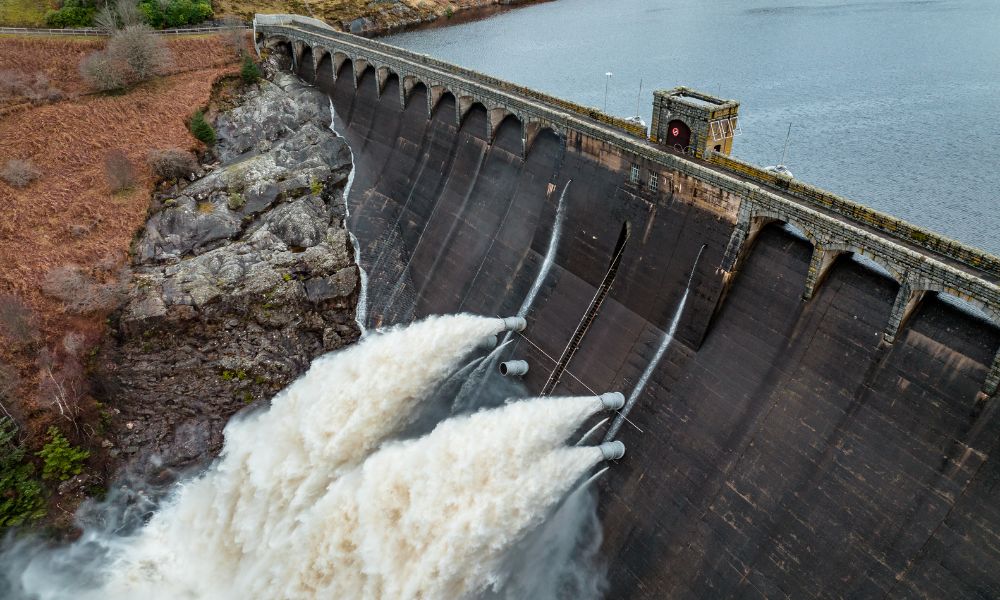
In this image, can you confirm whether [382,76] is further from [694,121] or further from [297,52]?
[694,121]

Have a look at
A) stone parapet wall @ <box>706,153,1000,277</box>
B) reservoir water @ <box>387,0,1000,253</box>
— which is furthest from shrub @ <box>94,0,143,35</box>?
stone parapet wall @ <box>706,153,1000,277</box>

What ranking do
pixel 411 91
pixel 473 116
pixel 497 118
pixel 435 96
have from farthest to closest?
pixel 411 91 < pixel 435 96 < pixel 473 116 < pixel 497 118

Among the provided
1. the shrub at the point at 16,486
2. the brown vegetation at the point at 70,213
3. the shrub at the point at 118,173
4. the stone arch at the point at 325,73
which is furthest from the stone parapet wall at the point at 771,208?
the shrub at the point at 16,486

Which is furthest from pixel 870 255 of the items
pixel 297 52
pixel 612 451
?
pixel 297 52

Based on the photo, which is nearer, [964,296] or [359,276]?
[964,296]

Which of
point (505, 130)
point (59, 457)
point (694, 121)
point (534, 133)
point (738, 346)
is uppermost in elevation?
point (694, 121)

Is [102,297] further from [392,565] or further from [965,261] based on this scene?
[965,261]

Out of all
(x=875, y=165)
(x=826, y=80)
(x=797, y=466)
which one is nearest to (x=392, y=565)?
(x=797, y=466)

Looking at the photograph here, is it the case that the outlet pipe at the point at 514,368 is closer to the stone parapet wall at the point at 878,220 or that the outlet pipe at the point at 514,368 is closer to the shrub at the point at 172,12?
the stone parapet wall at the point at 878,220
